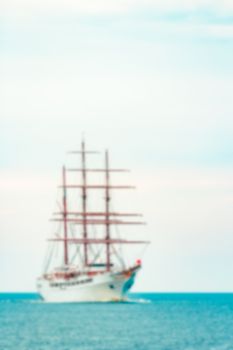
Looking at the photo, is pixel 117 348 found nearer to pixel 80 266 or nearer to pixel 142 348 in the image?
pixel 142 348

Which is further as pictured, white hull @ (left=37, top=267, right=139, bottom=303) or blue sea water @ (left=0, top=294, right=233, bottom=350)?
white hull @ (left=37, top=267, right=139, bottom=303)

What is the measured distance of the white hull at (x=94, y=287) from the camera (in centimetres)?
16400

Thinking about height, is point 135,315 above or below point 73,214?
below

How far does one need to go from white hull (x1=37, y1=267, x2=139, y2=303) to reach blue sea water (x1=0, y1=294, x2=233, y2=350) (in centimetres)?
329

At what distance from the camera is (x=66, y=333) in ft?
365

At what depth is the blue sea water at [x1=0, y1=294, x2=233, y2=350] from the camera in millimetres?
98062

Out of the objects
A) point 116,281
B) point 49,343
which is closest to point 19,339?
point 49,343

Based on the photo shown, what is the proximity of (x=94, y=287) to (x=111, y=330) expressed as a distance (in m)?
49.7

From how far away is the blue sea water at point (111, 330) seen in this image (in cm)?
9806

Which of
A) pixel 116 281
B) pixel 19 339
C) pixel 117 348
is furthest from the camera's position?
pixel 116 281

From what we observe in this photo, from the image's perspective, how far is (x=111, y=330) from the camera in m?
116

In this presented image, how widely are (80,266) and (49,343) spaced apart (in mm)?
69507

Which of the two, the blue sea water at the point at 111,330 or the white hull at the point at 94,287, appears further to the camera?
the white hull at the point at 94,287

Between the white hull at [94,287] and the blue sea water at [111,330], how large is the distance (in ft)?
10.8
